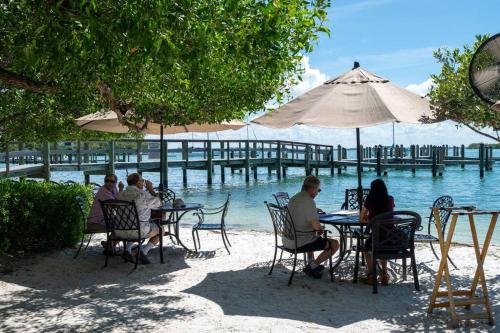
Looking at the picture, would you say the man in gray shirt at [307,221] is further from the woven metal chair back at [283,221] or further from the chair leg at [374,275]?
the chair leg at [374,275]

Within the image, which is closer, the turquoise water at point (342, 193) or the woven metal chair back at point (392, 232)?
the woven metal chair back at point (392, 232)

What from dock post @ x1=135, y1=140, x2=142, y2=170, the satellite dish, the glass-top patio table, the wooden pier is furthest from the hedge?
dock post @ x1=135, y1=140, x2=142, y2=170

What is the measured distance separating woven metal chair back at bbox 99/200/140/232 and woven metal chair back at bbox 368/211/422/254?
109 inches

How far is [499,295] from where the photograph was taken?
5484mm

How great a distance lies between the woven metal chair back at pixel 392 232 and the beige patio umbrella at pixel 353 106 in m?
1.05

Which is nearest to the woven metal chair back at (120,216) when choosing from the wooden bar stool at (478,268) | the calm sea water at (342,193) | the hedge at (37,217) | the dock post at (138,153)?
the hedge at (37,217)

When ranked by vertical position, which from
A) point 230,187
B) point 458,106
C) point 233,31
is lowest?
point 230,187

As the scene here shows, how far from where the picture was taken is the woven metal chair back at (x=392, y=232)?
17.9ft

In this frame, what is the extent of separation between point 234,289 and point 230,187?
2828 centimetres

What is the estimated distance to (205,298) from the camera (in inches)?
214

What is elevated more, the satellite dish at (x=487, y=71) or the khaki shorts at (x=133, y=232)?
the satellite dish at (x=487, y=71)

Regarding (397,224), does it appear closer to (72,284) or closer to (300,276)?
(300,276)

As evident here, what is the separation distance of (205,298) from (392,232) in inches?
75.7

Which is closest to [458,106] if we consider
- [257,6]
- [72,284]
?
[257,6]
